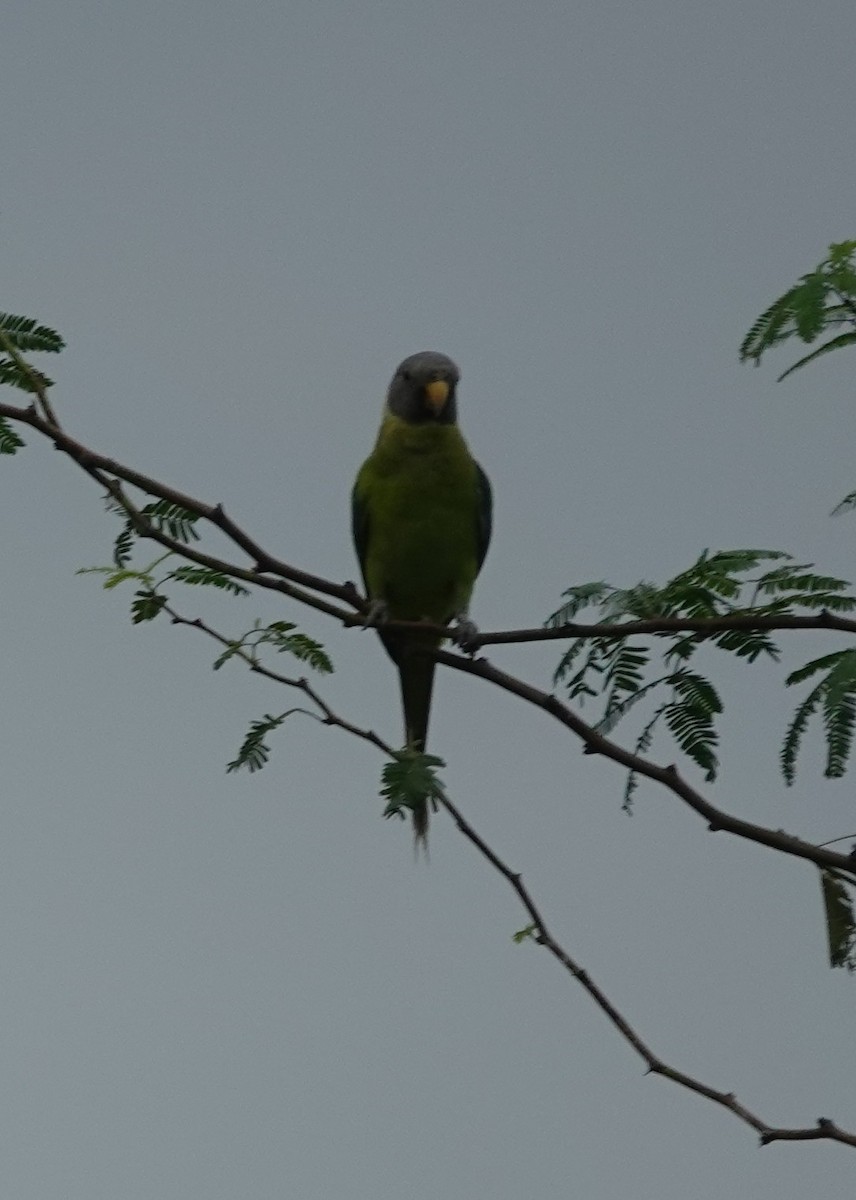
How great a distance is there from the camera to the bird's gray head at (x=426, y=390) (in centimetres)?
576

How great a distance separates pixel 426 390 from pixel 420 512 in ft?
1.55

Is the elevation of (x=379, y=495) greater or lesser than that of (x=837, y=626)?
greater

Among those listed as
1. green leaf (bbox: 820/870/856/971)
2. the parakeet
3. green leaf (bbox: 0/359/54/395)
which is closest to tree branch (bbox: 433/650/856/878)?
green leaf (bbox: 820/870/856/971)

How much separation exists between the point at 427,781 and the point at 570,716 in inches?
21.0

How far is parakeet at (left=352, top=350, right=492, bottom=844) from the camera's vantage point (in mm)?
5828

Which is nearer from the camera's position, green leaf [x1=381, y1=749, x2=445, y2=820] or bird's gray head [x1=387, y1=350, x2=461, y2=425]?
green leaf [x1=381, y1=749, x2=445, y2=820]

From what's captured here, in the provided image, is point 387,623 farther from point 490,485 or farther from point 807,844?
point 490,485

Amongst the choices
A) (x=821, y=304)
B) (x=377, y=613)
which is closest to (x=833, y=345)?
(x=821, y=304)

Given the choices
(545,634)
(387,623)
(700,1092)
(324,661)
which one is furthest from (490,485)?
(700,1092)

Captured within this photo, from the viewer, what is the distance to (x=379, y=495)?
5.91 metres

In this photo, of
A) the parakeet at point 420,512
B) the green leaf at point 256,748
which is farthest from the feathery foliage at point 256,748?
the parakeet at point 420,512

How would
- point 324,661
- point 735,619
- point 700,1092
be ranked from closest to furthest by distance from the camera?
point 700,1092 < point 735,619 < point 324,661

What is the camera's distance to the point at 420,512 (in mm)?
5820

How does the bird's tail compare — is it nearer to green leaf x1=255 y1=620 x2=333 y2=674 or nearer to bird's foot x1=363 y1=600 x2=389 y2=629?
bird's foot x1=363 y1=600 x2=389 y2=629
